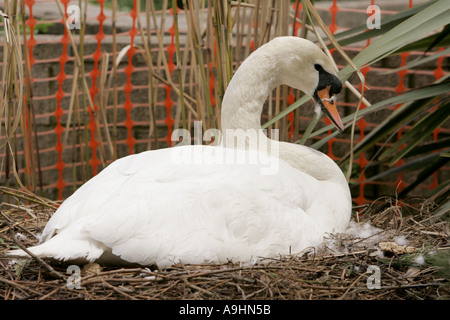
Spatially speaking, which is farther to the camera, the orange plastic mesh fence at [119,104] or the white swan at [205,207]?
the orange plastic mesh fence at [119,104]

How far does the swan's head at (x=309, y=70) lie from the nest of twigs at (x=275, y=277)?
0.69 meters

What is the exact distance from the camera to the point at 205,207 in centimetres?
246

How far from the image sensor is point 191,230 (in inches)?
94.6

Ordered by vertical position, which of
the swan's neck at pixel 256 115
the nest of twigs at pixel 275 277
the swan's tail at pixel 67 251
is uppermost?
the swan's neck at pixel 256 115

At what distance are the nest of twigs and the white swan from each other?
0.22ft

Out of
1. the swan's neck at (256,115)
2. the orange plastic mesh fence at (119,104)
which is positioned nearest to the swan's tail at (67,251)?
the swan's neck at (256,115)

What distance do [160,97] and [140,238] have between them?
321cm

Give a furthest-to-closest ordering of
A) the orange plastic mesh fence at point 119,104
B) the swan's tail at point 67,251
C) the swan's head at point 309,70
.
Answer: the orange plastic mesh fence at point 119,104 < the swan's head at point 309,70 < the swan's tail at point 67,251

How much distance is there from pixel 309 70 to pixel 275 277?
43.0 inches

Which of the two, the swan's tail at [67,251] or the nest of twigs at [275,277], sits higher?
the swan's tail at [67,251]

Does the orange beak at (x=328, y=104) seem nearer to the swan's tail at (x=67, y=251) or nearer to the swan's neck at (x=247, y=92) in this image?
the swan's neck at (x=247, y=92)

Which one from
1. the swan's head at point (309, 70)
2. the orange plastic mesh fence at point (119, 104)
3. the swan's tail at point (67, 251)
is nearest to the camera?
the swan's tail at point (67, 251)

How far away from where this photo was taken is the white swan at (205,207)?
91.5 inches

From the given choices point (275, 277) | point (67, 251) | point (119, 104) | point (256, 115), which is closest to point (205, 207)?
point (275, 277)
